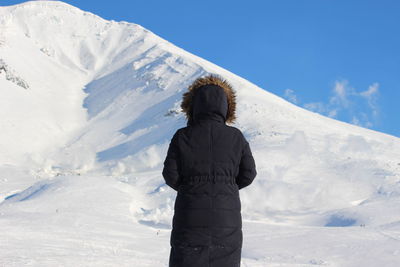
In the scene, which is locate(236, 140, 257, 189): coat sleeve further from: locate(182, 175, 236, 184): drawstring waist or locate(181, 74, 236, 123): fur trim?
locate(181, 74, 236, 123): fur trim

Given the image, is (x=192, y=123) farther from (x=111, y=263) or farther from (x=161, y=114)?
(x=161, y=114)

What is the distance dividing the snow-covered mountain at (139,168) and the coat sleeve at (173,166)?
420 cm

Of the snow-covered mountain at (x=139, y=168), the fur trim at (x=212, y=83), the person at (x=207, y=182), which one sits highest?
the snow-covered mountain at (x=139, y=168)

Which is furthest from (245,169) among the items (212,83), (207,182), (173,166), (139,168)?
(139,168)

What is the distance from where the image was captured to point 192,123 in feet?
11.0

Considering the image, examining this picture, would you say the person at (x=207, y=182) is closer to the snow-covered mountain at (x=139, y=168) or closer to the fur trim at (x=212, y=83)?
the fur trim at (x=212, y=83)

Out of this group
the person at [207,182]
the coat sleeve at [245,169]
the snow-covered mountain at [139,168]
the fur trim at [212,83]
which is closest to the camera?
the person at [207,182]

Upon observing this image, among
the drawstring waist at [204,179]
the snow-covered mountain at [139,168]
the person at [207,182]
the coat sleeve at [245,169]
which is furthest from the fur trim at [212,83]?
the snow-covered mountain at [139,168]

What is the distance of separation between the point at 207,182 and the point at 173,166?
0.25 m

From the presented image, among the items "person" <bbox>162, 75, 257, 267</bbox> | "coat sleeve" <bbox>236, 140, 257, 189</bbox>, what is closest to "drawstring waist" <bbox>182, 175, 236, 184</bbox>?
"person" <bbox>162, 75, 257, 267</bbox>

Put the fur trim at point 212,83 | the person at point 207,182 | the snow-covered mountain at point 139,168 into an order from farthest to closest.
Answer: the snow-covered mountain at point 139,168 < the fur trim at point 212,83 < the person at point 207,182

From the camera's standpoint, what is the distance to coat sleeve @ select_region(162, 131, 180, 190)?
124 inches

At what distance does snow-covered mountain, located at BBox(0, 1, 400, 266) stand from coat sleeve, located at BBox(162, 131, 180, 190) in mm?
4202

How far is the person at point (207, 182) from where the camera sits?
3076 mm
